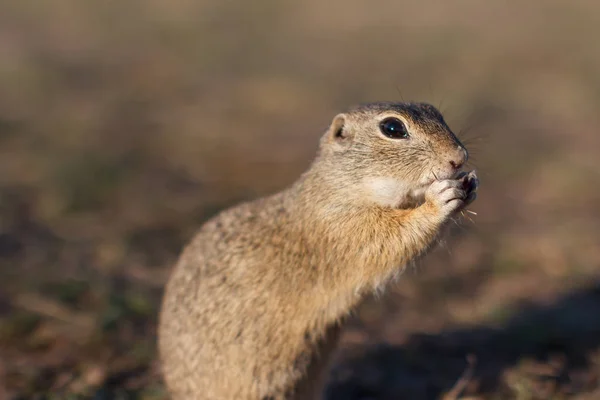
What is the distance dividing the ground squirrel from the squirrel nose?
0.04 metres

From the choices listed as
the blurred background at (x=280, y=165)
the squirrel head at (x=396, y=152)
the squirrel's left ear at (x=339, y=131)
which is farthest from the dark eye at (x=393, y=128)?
the blurred background at (x=280, y=165)

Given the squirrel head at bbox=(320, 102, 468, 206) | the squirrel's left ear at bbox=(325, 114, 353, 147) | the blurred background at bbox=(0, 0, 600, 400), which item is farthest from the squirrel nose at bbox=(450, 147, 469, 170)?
the blurred background at bbox=(0, 0, 600, 400)

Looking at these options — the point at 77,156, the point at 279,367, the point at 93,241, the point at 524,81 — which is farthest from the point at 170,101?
the point at 279,367

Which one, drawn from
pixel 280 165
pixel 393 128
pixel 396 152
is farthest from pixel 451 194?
pixel 280 165

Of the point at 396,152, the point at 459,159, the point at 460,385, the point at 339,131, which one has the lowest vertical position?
the point at 460,385

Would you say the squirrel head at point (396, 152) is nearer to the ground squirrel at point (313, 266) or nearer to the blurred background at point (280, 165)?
the ground squirrel at point (313, 266)

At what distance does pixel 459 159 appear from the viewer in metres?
3.46

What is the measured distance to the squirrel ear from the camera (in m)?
3.92

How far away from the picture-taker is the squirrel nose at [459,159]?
3465mm

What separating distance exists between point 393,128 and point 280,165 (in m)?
4.49

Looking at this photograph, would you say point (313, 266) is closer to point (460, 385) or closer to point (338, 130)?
point (338, 130)

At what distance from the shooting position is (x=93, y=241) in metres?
6.11

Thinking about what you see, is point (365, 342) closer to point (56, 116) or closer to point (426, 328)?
point (426, 328)

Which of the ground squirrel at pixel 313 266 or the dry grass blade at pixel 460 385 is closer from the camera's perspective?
the ground squirrel at pixel 313 266
